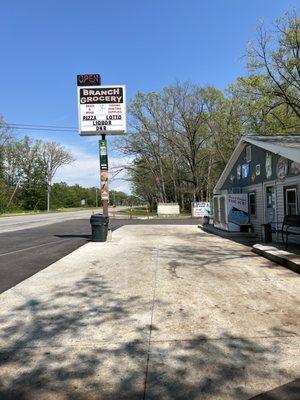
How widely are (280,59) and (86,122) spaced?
632 inches

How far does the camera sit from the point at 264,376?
155 inches

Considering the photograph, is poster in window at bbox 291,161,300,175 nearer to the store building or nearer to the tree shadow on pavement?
the store building

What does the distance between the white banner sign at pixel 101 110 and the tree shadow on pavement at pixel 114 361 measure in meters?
12.0

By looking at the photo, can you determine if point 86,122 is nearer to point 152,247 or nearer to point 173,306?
point 152,247

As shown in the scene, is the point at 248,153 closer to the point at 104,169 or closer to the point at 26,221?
the point at 104,169

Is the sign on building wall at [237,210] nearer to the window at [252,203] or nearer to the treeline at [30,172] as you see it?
the window at [252,203]

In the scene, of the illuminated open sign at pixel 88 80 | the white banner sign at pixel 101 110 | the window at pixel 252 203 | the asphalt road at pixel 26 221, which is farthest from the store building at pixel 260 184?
the asphalt road at pixel 26 221

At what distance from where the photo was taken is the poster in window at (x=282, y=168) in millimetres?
14242

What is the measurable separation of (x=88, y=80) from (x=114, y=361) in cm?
1462

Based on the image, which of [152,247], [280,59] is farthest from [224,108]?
[152,247]

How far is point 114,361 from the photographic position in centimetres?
438

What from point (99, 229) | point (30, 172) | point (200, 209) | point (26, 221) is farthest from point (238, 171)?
point (30, 172)

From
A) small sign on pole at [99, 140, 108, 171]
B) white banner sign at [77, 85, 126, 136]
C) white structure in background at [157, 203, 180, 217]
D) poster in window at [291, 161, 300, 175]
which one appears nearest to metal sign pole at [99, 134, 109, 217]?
small sign on pole at [99, 140, 108, 171]

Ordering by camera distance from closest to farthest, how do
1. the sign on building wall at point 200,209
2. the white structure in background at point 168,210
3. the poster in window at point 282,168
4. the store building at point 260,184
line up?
the store building at point 260,184, the poster in window at point 282,168, the sign on building wall at point 200,209, the white structure in background at point 168,210
